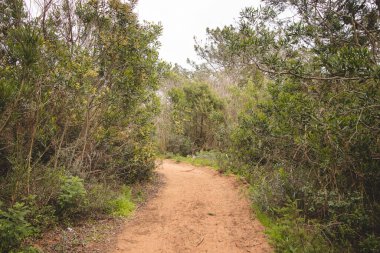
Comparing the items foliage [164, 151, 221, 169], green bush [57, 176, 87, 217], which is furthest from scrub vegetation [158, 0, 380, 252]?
foliage [164, 151, 221, 169]

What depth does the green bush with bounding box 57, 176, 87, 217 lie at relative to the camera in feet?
17.0

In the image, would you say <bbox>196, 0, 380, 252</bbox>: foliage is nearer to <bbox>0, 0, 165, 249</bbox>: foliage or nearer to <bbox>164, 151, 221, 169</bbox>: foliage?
<bbox>0, 0, 165, 249</bbox>: foliage

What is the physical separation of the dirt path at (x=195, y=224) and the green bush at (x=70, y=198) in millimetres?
1095

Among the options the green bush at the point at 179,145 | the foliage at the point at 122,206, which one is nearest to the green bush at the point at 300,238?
the foliage at the point at 122,206

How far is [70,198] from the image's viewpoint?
17.3ft

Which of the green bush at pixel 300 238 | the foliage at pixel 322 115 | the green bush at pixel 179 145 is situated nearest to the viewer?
the foliage at pixel 322 115

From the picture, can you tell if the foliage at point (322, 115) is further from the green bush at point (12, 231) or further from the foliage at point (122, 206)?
the green bush at point (12, 231)

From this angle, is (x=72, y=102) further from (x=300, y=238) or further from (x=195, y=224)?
(x=300, y=238)

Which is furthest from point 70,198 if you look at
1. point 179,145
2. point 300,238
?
point 179,145

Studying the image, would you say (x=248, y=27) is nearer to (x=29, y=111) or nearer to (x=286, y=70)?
(x=286, y=70)

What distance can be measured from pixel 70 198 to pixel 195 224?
8.82ft

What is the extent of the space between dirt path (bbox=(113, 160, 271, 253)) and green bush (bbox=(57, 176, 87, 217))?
3.59 feet

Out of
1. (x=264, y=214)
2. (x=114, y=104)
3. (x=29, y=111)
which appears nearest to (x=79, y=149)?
(x=114, y=104)

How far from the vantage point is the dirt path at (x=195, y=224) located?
16.0 feet
